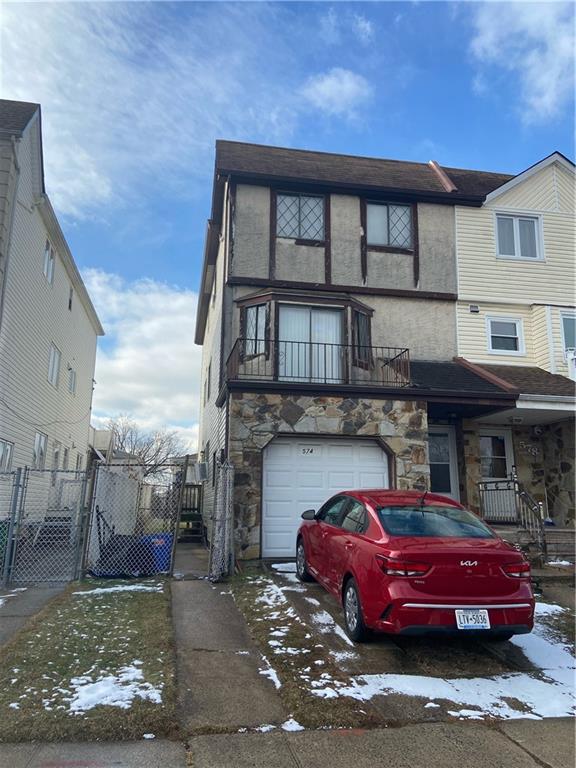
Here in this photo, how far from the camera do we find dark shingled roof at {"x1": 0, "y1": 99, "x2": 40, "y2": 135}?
11.4m

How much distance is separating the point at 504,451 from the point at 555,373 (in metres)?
2.28

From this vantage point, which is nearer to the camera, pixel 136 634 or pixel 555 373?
pixel 136 634

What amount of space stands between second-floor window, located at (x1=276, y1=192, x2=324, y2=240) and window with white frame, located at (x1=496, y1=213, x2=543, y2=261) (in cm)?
489

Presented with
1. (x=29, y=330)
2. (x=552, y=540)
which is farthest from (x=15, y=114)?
(x=552, y=540)

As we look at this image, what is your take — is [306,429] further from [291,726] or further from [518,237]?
[518,237]

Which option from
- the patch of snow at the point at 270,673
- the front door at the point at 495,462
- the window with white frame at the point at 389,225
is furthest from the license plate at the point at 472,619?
the window with white frame at the point at 389,225

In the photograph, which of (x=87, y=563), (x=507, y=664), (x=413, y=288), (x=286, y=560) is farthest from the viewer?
(x=413, y=288)

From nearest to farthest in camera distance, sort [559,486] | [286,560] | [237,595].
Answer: [237,595], [286,560], [559,486]

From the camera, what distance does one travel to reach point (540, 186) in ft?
47.3

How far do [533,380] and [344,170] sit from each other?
7.28m

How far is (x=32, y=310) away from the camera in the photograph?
13773mm

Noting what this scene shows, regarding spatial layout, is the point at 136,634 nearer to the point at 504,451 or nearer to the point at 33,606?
the point at 33,606

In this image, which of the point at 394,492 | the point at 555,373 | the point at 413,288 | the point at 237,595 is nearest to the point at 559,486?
the point at 555,373

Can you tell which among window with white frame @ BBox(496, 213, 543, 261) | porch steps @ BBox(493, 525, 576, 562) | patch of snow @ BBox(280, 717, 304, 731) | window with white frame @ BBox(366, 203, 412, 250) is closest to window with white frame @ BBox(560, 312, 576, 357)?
window with white frame @ BBox(496, 213, 543, 261)
